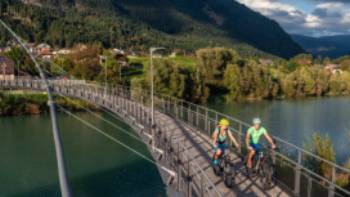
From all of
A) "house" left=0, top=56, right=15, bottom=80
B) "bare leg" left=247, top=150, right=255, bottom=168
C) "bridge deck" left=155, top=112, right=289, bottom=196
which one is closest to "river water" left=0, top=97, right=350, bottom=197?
"bridge deck" left=155, top=112, right=289, bottom=196

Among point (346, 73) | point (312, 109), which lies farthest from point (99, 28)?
point (312, 109)

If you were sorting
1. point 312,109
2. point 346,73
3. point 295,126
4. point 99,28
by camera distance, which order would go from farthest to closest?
point 99,28
point 346,73
point 312,109
point 295,126

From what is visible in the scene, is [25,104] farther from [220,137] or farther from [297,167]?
[297,167]

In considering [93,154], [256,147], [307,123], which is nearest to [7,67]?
[93,154]

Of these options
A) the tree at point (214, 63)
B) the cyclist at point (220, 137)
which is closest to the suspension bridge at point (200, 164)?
the cyclist at point (220, 137)

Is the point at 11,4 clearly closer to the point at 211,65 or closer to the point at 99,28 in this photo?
the point at 99,28

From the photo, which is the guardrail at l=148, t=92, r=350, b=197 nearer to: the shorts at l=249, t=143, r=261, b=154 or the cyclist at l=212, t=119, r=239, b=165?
the shorts at l=249, t=143, r=261, b=154
